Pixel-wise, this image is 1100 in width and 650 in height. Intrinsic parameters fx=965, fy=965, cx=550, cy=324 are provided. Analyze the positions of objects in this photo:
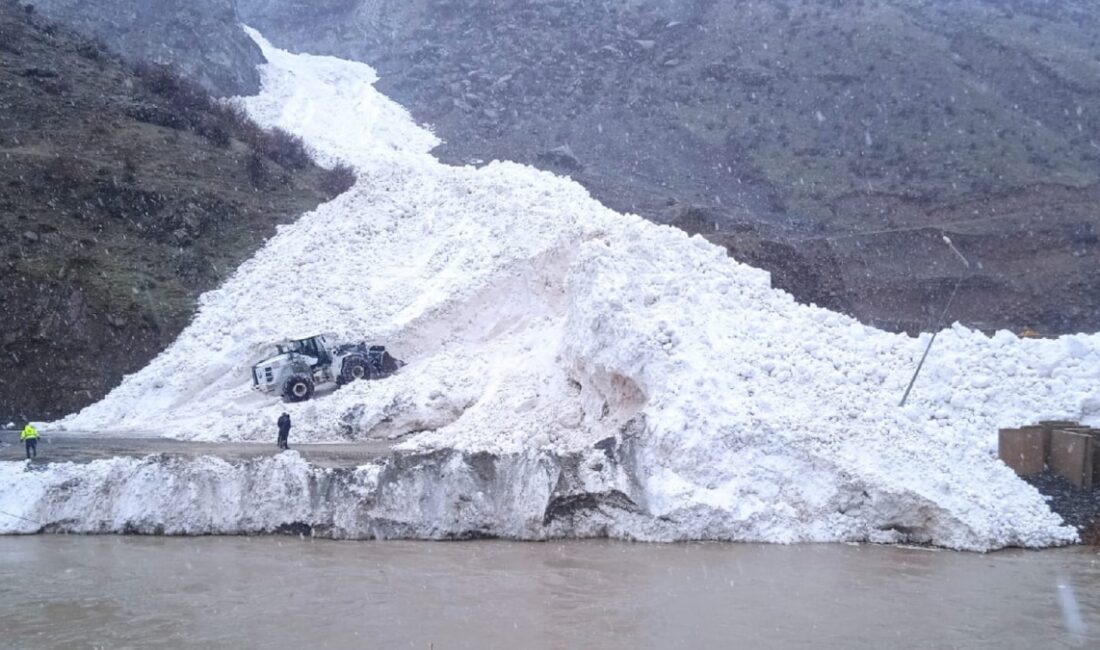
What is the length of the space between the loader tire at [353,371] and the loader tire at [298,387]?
639mm

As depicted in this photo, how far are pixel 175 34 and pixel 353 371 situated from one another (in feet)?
96.2

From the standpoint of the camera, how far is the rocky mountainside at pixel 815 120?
35656 millimetres

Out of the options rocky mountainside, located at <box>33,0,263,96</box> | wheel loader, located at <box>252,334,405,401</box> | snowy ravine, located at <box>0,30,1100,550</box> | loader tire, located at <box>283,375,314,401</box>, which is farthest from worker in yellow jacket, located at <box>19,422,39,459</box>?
rocky mountainside, located at <box>33,0,263,96</box>

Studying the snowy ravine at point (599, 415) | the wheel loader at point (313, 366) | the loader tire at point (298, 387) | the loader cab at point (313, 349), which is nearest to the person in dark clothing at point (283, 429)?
the snowy ravine at point (599, 415)

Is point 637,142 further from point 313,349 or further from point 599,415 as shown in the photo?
point 599,415

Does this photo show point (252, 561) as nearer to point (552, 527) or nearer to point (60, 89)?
point (552, 527)

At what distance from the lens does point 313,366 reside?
1803cm

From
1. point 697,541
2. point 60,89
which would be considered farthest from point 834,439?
point 60,89

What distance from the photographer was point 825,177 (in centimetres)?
4291

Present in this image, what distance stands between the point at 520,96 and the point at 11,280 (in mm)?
32919

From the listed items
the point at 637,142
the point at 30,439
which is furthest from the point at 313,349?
the point at 637,142

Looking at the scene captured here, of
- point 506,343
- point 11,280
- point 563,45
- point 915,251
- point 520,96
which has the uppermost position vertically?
point 563,45

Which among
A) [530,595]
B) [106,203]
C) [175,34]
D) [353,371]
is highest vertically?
[175,34]

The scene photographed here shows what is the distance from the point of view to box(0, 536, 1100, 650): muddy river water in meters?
9.21
